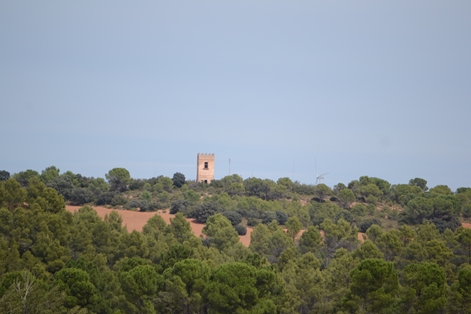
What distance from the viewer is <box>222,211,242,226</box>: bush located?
252 ft

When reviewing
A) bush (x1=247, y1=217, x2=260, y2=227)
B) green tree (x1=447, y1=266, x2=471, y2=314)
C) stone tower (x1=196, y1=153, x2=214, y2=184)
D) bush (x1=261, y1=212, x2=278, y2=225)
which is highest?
stone tower (x1=196, y1=153, x2=214, y2=184)

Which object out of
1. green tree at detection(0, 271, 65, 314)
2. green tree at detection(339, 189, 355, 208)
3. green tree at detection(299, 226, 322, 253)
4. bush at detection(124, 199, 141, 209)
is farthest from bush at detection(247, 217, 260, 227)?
green tree at detection(0, 271, 65, 314)

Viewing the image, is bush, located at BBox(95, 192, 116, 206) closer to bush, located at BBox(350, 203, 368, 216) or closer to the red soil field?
the red soil field

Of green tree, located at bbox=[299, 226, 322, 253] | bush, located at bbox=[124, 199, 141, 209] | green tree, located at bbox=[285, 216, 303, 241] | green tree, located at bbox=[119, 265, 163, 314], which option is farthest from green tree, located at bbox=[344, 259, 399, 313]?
bush, located at bbox=[124, 199, 141, 209]

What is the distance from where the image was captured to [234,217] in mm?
77312

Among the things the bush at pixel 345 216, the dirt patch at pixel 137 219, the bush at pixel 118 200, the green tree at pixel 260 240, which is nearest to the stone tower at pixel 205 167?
the bush at pixel 118 200

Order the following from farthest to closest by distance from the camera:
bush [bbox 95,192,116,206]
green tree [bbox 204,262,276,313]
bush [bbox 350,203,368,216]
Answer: bush [bbox 95,192,116,206]
bush [bbox 350,203,368,216]
green tree [bbox 204,262,276,313]

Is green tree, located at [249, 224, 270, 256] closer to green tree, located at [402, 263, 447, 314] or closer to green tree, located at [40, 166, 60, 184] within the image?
green tree, located at [402, 263, 447, 314]

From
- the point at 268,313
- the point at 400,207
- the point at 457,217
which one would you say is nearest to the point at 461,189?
the point at 400,207

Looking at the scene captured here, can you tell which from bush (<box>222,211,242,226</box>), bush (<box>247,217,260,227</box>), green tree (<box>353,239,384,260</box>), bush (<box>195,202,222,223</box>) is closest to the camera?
green tree (<box>353,239,384,260</box>)

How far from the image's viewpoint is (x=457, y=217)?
77.9 m

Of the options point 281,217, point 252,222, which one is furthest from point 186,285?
point 281,217

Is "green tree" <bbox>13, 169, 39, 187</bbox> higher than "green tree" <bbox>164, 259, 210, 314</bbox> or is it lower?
higher

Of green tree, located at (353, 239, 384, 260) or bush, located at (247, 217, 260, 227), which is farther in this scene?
bush, located at (247, 217, 260, 227)
